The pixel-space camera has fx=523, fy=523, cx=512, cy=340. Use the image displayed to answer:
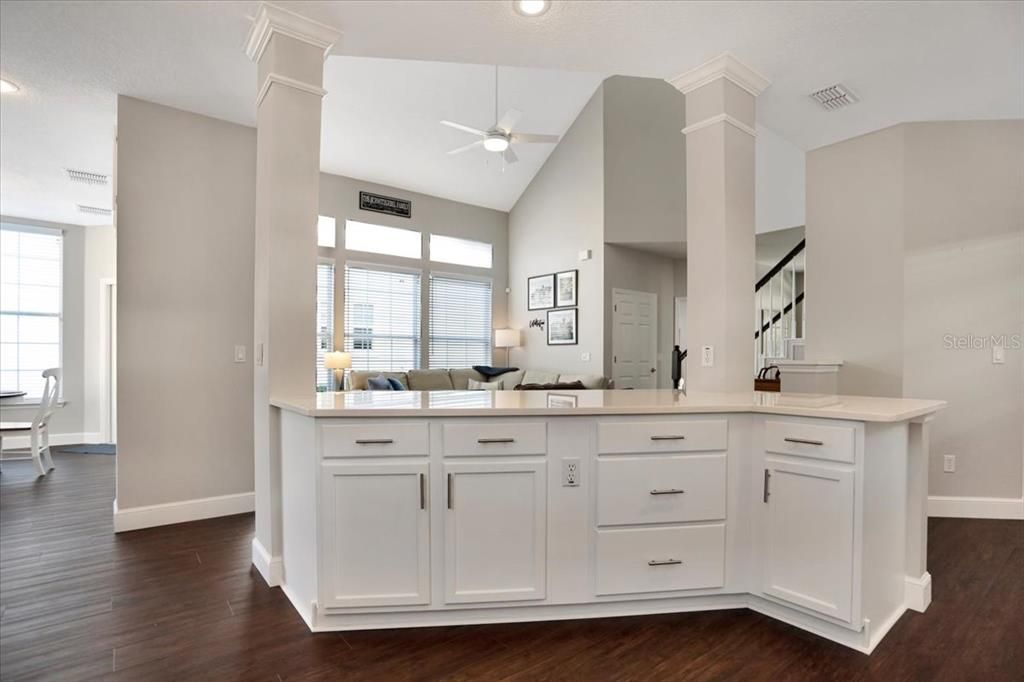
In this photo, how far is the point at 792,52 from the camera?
2703mm

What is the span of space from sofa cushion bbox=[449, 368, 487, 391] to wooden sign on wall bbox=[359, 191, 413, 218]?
2.30 metres

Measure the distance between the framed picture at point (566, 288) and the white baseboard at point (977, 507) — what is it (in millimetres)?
4360

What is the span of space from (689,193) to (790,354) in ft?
10.8

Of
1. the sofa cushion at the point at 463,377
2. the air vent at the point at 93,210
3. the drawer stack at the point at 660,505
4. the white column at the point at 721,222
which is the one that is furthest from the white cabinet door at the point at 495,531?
the air vent at the point at 93,210

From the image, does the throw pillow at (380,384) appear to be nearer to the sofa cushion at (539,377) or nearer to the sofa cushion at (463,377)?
the sofa cushion at (463,377)

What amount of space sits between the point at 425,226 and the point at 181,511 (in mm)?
5015

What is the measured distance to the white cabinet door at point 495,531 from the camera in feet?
6.78

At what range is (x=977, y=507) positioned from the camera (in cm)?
362

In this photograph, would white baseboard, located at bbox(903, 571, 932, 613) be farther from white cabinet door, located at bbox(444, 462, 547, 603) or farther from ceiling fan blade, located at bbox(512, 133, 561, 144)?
ceiling fan blade, located at bbox(512, 133, 561, 144)

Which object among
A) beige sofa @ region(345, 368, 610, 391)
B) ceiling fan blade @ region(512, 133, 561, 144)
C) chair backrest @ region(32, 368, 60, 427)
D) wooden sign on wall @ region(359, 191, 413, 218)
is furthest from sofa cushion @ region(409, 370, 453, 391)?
chair backrest @ region(32, 368, 60, 427)

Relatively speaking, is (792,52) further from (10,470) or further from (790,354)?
(10,470)

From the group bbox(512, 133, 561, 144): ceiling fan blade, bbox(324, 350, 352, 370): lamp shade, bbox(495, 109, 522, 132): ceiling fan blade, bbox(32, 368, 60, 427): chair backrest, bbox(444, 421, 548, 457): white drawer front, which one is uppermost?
bbox(495, 109, 522, 132): ceiling fan blade

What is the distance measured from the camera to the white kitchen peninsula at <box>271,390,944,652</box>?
2016 millimetres

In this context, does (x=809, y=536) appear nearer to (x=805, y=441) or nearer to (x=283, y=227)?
(x=805, y=441)
